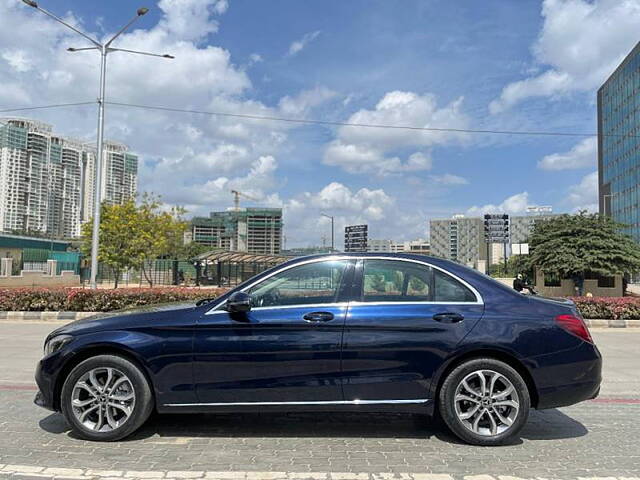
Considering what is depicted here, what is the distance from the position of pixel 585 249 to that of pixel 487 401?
20039mm

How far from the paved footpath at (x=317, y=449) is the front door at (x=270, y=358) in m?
0.47

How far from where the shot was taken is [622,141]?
60656 millimetres

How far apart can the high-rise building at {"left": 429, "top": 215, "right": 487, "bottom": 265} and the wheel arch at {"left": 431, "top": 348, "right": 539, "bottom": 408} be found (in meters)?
101

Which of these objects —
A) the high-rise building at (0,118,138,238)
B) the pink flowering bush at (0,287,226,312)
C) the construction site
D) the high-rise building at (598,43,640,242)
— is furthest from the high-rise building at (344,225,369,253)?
the construction site

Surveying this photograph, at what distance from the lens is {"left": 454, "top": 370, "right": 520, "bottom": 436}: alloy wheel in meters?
4.42

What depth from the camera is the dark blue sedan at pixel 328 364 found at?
4.38m

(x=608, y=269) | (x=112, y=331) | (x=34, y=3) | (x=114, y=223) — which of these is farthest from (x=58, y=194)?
(x=112, y=331)

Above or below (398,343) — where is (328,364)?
below

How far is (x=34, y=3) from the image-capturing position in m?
15.8

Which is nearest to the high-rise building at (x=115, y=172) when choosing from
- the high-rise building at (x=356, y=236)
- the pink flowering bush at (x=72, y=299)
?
the high-rise building at (x=356, y=236)

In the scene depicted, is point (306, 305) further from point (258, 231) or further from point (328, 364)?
point (258, 231)

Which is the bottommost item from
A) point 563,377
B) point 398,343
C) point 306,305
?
point 563,377

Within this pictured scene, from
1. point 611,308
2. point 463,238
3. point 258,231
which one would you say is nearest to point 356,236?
point 611,308

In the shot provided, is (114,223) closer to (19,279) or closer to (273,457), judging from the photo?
(19,279)
